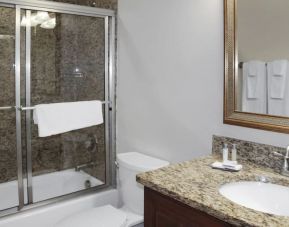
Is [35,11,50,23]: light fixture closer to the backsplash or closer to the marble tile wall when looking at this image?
the marble tile wall

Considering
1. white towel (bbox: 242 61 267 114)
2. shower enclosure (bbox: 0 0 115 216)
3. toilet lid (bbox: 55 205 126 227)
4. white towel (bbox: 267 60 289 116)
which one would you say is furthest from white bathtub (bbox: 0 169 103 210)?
white towel (bbox: 267 60 289 116)

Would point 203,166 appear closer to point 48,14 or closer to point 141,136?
point 141,136

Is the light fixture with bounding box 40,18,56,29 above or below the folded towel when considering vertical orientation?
above

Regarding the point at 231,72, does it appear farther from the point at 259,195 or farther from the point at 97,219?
the point at 97,219

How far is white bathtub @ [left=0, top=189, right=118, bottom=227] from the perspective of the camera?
2.20 metres

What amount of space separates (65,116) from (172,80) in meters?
0.82

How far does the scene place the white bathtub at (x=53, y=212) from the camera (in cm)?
220

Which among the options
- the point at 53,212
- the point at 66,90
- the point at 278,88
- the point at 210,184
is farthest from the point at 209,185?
the point at 66,90

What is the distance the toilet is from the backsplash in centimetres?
57

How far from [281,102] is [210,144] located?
0.50 metres

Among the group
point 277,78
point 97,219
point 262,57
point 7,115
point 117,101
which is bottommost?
point 97,219

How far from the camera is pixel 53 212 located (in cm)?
234

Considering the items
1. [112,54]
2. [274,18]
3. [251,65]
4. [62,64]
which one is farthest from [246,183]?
[62,64]

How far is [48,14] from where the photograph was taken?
7.99 ft
